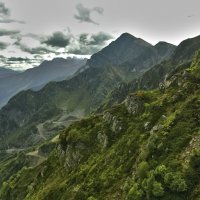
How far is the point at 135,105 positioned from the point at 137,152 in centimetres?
1946

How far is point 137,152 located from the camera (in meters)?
66.8

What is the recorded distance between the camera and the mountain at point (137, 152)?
50688mm

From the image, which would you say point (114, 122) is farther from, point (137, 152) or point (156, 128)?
point (156, 128)

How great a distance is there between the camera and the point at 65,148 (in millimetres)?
100375

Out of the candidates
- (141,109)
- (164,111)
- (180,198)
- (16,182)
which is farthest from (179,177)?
(16,182)

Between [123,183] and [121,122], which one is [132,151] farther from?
[121,122]

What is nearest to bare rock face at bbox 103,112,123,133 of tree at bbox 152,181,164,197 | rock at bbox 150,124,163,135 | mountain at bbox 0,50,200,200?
mountain at bbox 0,50,200,200

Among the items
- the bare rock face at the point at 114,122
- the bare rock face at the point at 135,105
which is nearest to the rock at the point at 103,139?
the bare rock face at the point at 114,122

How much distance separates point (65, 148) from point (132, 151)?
34.7 m

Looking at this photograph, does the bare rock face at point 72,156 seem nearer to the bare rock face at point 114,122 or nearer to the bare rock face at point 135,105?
the bare rock face at point 114,122

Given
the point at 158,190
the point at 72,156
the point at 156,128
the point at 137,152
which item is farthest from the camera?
the point at 72,156

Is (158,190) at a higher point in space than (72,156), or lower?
higher

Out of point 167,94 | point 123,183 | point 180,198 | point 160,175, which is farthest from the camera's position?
point 167,94

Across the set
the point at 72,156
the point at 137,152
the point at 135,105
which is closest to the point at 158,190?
the point at 137,152
